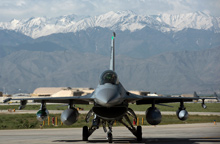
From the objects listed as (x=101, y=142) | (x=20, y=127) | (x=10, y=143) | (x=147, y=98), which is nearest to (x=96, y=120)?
(x=101, y=142)

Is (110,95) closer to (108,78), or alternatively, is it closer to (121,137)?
(108,78)

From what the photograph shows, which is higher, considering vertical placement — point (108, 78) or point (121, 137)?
point (108, 78)

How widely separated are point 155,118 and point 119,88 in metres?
3.33

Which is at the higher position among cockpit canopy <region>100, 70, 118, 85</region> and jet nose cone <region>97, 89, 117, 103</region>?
cockpit canopy <region>100, 70, 118, 85</region>

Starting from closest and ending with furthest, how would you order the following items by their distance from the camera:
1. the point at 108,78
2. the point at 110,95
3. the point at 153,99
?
the point at 110,95 < the point at 108,78 < the point at 153,99

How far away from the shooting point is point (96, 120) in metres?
25.2

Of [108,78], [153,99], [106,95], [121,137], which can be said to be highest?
[108,78]

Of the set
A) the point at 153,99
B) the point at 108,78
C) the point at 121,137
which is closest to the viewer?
the point at 108,78

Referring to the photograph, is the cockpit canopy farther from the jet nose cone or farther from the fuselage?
the jet nose cone

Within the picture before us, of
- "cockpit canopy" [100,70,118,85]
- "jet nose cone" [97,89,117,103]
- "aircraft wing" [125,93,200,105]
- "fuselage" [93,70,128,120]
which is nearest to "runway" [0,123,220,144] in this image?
"aircraft wing" [125,93,200,105]

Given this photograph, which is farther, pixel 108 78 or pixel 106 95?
pixel 108 78

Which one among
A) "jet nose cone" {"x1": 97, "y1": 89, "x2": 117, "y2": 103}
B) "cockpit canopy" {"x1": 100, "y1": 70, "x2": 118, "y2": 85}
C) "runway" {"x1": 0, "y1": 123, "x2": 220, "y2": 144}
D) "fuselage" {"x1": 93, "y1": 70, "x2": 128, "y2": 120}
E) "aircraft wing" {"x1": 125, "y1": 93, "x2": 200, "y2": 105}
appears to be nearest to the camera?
"jet nose cone" {"x1": 97, "y1": 89, "x2": 117, "y2": 103}

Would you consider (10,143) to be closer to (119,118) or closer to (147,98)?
(119,118)

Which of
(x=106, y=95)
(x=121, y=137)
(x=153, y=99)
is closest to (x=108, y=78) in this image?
(x=106, y=95)
